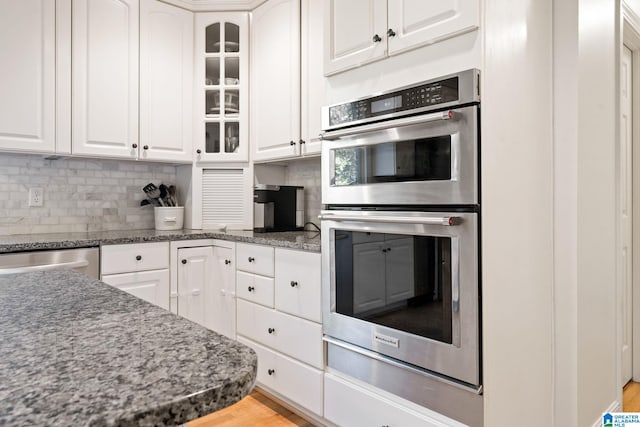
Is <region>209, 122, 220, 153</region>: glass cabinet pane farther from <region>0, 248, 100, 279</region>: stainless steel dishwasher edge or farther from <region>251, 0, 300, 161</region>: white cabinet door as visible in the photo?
<region>0, 248, 100, 279</region>: stainless steel dishwasher edge

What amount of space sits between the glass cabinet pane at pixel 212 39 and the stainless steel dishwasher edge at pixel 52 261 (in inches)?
65.7

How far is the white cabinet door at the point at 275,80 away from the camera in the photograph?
267 centimetres

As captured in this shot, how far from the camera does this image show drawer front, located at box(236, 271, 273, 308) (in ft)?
7.75

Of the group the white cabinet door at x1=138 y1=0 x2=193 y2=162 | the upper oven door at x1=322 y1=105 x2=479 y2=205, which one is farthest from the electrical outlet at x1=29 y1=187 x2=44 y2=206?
the upper oven door at x1=322 y1=105 x2=479 y2=205

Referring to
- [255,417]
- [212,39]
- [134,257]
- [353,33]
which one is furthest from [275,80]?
[255,417]

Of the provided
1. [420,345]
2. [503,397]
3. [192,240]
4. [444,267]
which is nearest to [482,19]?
[444,267]

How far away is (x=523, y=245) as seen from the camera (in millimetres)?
1581

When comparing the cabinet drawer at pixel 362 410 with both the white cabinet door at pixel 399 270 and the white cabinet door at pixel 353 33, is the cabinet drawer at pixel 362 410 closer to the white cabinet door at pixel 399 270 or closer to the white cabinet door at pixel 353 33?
the white cabinet door at pixel 399 270

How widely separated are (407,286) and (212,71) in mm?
2314

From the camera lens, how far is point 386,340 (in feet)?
5.58

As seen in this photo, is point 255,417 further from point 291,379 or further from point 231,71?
point 231,71

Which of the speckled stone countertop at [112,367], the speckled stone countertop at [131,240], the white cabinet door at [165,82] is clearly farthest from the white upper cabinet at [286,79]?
the speckled stone countertop at [112,367]

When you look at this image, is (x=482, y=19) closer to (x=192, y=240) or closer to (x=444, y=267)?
(x=444, y=267)

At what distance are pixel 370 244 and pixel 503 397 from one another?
73cm
